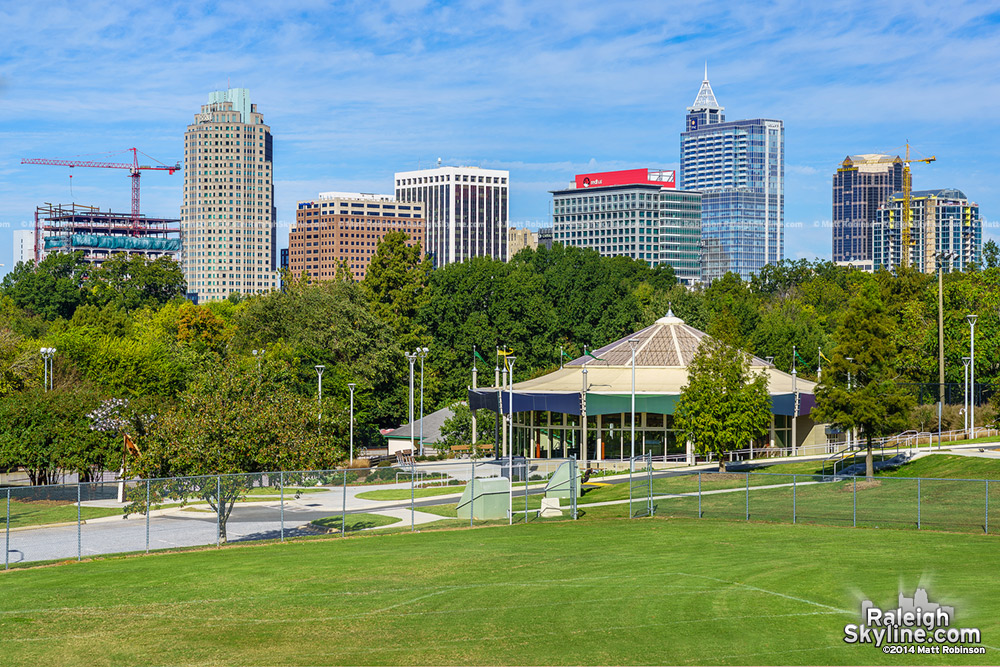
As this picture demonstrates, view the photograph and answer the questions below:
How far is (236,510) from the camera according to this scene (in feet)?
164

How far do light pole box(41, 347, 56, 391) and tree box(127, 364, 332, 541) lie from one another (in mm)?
29419

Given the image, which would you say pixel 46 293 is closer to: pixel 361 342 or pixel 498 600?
pixel 361 342

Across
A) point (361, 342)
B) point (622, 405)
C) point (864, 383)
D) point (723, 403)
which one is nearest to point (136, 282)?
point (361, 342)

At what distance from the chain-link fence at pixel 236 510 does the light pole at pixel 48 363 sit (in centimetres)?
1478

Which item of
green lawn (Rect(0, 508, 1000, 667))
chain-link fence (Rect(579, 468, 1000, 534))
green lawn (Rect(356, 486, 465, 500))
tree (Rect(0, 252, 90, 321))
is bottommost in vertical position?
green lawn (Rect(356, 486, 465, 500))

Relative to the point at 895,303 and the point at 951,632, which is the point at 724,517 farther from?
the point at 895,303

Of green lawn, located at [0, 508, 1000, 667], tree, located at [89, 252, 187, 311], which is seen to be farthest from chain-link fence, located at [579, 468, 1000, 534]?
tree, located at [89, 252, 187, 311]

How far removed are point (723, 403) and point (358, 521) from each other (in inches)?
954

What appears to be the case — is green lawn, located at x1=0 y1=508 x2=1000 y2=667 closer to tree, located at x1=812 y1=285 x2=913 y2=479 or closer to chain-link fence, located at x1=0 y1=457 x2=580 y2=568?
chain-link fence, located at x1=0 y1=457 x2=580 y2=568

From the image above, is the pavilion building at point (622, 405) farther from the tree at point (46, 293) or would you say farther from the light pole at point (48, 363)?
the tree at point (46, 293)

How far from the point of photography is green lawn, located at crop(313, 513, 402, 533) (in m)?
43.0

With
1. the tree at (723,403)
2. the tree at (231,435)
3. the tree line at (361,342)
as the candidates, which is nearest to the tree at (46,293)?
the tree line at (361,342)

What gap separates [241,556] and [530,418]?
53335 mm

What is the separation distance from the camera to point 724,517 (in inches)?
1698
